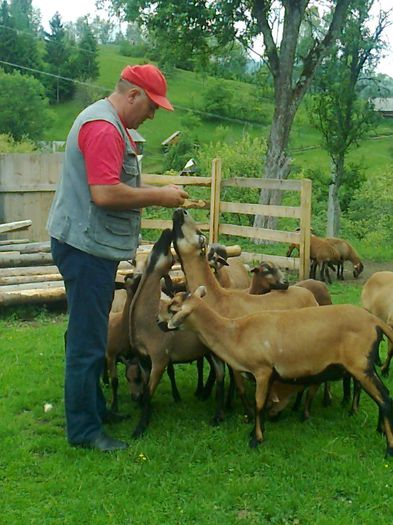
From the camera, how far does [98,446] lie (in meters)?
5.18

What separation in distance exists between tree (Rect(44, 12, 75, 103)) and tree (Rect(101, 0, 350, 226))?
58.9m

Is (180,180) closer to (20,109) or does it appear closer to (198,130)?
(20,109)

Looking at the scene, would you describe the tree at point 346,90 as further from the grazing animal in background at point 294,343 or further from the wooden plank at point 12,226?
the grazing animal in background at point 294,343

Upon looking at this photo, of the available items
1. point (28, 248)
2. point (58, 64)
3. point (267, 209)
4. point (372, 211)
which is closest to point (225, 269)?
point (267, 209)

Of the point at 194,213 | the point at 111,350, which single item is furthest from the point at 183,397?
the point at 194,213

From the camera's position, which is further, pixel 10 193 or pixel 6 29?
pixel 6 29

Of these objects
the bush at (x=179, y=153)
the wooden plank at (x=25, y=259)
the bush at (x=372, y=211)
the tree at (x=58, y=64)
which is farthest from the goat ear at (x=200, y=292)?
the tree at (x=58, y=64)

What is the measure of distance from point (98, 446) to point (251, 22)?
43.6ft

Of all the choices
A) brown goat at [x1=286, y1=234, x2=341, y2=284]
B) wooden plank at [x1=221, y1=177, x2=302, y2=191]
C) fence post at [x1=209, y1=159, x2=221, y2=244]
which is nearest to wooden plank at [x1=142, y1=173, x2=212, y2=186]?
fence post at [x1=209, y1=159, x2=221, y2=244]

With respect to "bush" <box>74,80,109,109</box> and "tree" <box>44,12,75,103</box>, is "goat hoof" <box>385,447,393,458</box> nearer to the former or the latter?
"bush" <box>74,80,109,109</box>

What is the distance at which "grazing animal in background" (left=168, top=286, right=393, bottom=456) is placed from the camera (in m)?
5.11

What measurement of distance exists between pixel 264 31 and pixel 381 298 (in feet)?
34.2

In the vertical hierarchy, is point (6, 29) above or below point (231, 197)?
above

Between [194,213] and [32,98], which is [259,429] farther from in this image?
[32,98]
